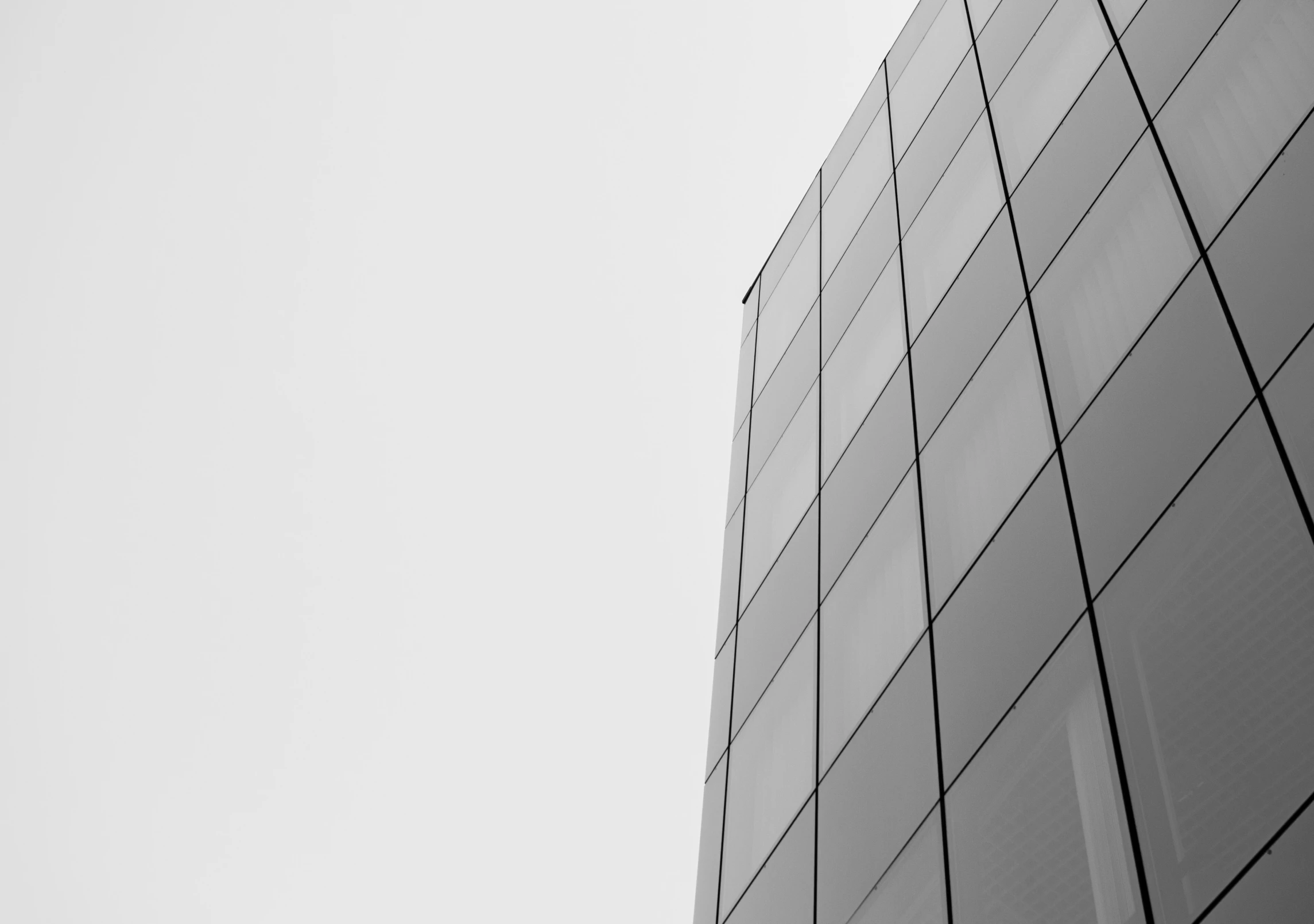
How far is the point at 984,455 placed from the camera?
37.1 feet

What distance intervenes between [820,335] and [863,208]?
233 centimetres

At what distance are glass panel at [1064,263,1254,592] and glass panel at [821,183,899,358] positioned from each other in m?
7.17

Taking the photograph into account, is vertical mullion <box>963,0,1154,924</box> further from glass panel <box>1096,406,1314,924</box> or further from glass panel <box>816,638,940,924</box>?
glass panel <box>816,638,940,924</box>

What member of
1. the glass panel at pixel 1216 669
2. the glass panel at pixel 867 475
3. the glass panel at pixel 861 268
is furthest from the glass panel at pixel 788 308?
the glass panel at pixel 1216 669

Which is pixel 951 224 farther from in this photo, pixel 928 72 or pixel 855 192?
pixel 855 192

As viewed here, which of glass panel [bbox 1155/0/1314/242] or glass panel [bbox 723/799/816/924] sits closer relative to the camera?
glass panel [bbox 1155/0/1314/242]

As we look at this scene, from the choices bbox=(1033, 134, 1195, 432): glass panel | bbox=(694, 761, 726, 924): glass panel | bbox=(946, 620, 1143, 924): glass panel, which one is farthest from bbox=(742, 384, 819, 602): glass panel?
bbox=(946, 620, 1143, 924): glass panel

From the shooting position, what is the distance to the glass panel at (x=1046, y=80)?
1361cm

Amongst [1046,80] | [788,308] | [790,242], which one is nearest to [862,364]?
[1046,80]

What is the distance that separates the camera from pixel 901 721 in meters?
10.7

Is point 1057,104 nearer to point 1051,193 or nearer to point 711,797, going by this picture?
point 1051,193

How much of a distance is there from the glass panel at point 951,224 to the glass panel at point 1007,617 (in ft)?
15.5

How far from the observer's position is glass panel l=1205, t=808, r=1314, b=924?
6.03 metres

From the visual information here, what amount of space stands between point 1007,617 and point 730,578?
8.81 meters
